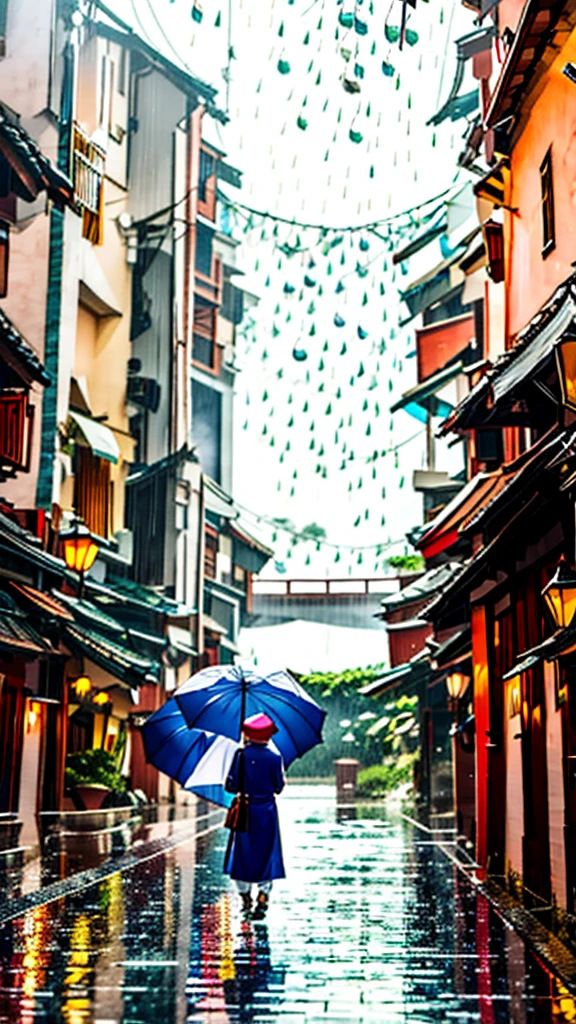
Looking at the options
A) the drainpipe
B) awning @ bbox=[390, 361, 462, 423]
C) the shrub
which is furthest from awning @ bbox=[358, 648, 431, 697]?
the shrub

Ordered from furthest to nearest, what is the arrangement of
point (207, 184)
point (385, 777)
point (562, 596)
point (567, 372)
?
point (207, 184), point (385, 777), point (562, 596), point (567, 372)

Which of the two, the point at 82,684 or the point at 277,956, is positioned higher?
the point at 82,684

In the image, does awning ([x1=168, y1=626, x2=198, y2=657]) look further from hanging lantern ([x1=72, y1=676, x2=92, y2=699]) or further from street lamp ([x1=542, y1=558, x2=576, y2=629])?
street lamp ([x1=542, y1=558, x2=576, y2=629])

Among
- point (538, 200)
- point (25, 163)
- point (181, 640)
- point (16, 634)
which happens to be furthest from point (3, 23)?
point (181, 640)

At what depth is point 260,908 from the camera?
1398 cm

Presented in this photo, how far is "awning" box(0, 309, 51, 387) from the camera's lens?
22906 mm

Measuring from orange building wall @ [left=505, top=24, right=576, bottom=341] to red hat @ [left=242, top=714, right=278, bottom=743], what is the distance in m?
5.74

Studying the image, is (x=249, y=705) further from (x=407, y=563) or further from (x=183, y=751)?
(x=407, y=563)

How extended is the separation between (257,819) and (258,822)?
3 cm

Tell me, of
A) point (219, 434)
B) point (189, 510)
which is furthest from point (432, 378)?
point (219, 434)

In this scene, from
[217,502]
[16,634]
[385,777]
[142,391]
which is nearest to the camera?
[16,634]

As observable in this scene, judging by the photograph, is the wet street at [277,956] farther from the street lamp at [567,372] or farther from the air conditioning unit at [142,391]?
the air conditioning unit at [142,391]

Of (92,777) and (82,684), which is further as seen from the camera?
(92,777)

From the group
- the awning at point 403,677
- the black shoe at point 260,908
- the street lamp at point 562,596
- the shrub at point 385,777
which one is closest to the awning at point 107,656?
the awning at point 403,677
